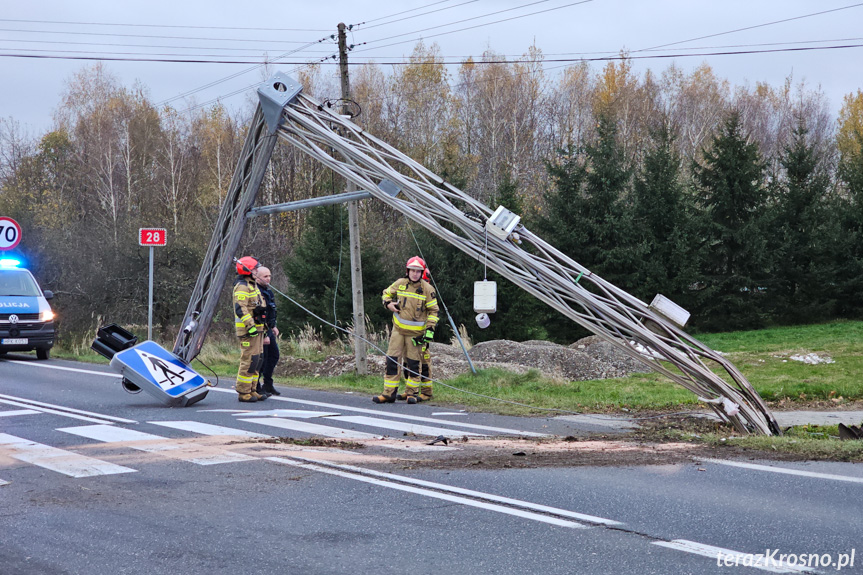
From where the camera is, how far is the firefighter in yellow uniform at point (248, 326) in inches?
459

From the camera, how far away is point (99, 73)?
62.3 m

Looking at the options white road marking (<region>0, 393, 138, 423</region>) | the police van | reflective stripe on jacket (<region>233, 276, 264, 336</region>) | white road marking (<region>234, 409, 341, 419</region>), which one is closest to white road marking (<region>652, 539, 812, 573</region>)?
white road marking (<region>234, 409, 341, 419</region>)

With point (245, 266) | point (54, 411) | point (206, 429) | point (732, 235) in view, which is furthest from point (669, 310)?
point (732, 235)

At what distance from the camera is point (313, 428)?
9.27m

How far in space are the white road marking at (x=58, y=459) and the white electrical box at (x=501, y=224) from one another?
5.03 meters

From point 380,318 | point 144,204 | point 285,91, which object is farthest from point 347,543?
point 144,204

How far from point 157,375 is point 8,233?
1100cm

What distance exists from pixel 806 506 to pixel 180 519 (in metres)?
4.12

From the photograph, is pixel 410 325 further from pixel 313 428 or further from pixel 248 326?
pixel 313 428

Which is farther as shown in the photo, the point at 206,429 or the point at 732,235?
the point at 732,235

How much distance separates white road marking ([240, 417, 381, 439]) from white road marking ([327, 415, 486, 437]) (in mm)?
508

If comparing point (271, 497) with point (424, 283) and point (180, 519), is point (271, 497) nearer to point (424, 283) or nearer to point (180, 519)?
point (180, 519)

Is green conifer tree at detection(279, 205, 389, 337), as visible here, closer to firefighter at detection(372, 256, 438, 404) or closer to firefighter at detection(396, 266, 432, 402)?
firefighter at detection(396, 266, 432, 402)

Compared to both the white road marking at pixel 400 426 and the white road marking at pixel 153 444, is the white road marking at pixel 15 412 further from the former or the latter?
the white road marking at pixel 400 426
